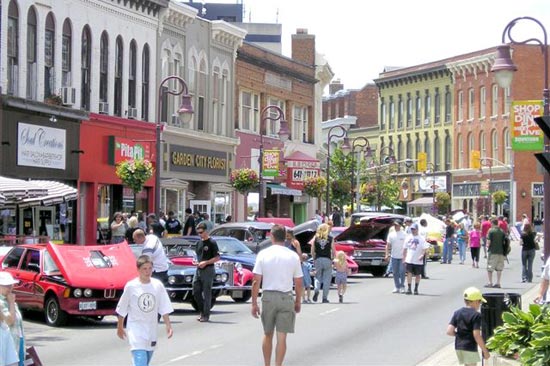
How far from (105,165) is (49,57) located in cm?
527

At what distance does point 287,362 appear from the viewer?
16.0m

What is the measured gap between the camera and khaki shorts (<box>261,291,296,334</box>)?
1396 cm

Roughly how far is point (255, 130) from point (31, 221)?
72.4ft

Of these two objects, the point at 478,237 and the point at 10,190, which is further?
the point at 478,237

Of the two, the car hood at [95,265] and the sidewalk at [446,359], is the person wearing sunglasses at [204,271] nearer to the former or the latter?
the car hood at [95,265]

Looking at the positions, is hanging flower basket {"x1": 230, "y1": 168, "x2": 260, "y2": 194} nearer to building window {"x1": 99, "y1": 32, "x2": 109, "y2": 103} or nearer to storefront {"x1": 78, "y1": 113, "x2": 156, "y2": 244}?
storefront {"x1": 78, "y1": 113, "x2": 156, "y2": 244}

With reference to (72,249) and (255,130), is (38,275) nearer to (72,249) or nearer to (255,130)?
(72,249)

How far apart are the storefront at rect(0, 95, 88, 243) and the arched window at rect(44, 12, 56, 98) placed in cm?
100

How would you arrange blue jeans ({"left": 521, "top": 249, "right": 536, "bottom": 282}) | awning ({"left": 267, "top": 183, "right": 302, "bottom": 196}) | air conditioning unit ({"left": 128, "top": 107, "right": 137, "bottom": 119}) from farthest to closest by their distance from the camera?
awning ({"left": 267, "top": 183, "right": 302, "bottom": 196})
air conditioning unit ({"left": 128, "top": 107, "right": 137, "bottom": 119})
blue jeans ({"left": 521, "top": 249, "right": 536, "bottom": 282})

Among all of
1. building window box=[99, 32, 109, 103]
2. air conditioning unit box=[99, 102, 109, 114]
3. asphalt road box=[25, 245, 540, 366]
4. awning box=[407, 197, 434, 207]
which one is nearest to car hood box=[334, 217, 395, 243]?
asphalt road box=[25, 245, 540, 366]

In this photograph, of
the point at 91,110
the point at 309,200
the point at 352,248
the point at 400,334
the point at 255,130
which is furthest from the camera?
the point at 309,200

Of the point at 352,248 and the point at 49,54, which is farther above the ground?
the point at 49,54

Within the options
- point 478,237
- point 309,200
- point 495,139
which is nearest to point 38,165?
point 478,237

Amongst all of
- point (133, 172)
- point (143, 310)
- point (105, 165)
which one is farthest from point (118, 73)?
point (143, 310)
